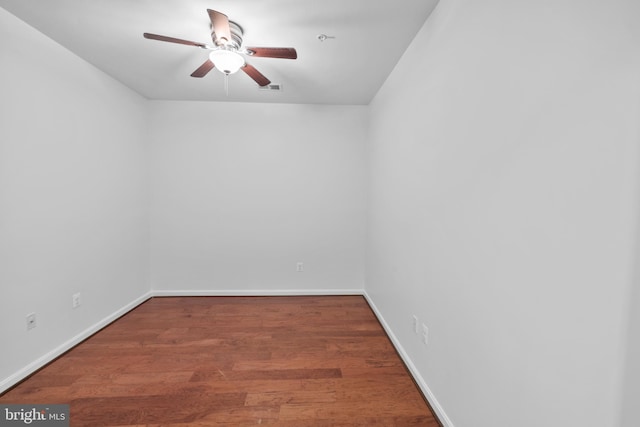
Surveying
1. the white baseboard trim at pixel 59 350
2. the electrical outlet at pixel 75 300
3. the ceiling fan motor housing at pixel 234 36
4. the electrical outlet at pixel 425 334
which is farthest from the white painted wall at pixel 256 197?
the electrical outlet at pixel 425 334

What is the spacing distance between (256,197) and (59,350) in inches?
87.8

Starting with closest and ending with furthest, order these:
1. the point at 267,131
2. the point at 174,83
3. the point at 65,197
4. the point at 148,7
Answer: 1. the point at 148,7
2. the point at 65,197
3. the point at 174,83
4. the point at 267,131

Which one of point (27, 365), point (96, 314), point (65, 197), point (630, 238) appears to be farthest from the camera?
point (96, 314)

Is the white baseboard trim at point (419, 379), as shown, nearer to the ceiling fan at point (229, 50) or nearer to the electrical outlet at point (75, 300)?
the ceiling fan at point (229, 50)

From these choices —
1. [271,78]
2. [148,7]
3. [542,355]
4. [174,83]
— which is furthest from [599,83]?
[174,83]

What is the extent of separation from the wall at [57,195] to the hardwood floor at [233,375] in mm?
311

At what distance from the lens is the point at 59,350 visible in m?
2.06

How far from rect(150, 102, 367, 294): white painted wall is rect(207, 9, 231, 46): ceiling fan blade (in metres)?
1.61

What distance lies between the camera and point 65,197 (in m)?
2.13

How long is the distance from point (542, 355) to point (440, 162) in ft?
3.38

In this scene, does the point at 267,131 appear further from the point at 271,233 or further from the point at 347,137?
the point at 271,233

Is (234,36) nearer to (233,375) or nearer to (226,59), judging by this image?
(226,59)

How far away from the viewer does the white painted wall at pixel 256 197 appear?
3.25 m

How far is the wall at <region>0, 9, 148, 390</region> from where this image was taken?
174 cm
